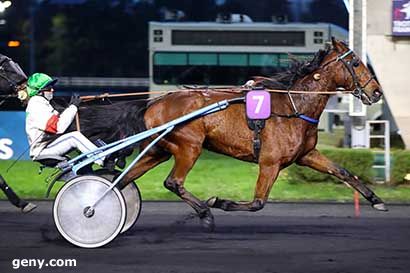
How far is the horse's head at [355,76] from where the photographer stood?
8969 mm

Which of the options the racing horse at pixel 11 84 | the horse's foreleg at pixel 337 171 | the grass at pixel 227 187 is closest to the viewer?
the horse's foreleg at pixel 337 171

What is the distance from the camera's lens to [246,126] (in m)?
8.76

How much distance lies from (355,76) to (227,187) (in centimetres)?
510

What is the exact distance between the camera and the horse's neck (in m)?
8.92

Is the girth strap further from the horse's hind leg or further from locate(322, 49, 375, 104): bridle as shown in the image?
locate(322, 49, 375, 104): bridle

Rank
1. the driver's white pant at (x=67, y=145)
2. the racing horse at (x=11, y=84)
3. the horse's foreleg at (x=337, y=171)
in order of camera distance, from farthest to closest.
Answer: the racing horse at (x=11, y=84) < the horse's foreleg at (x=337, y=171) < the driver's white pant at (x=67, y=145)

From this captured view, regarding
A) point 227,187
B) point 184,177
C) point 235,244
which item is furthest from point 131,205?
point 227,187

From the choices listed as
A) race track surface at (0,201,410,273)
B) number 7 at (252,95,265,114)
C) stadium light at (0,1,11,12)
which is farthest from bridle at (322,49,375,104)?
stadium light at (0,1,11,12)

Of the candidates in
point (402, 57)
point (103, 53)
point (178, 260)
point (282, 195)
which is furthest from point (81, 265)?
point (103, 53)

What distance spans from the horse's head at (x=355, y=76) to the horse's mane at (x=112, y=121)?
2013 mm

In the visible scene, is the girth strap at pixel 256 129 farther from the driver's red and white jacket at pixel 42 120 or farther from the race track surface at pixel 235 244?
the driver's red and white jacket at pixel 42 120

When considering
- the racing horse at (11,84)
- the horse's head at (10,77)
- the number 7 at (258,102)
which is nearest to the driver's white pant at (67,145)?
the racing horse at (11,84)

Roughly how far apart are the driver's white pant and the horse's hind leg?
843 mm

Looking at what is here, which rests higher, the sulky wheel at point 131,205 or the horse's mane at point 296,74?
the horse's mane at point 296,74
